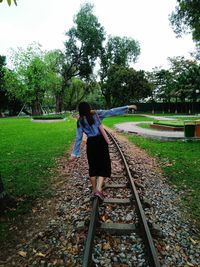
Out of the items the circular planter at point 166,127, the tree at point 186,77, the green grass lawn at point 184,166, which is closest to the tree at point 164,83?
the tree at point 186,77

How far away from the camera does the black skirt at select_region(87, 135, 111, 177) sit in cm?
461

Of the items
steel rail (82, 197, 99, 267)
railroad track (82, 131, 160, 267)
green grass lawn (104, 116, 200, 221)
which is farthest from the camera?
green grass lawn (104, 116, 200, 221)

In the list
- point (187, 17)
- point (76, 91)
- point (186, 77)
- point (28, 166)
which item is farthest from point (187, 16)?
point (76, 91)

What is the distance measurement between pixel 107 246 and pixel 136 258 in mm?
430

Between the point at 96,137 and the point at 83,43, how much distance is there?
4369 centimetres

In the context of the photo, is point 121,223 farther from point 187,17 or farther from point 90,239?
point 187,17

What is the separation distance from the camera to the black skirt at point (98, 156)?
15.1 feet

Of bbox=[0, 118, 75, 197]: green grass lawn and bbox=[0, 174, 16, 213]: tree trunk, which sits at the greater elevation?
bbox=[0, 174, 16, 213]: tree trunk

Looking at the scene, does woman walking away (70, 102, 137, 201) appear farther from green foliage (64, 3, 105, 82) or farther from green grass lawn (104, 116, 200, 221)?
green foliage (64, 3, 105, 82)

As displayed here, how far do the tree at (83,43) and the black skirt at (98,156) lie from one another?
4298cm

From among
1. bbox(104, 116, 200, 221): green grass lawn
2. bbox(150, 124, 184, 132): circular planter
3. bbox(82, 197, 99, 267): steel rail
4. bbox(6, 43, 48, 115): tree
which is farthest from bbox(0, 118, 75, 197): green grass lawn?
bbox(6, 43, 48, 115): tree

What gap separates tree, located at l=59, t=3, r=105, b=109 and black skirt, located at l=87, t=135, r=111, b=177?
43.0 metres

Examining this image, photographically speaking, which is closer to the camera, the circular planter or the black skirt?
the black skirt

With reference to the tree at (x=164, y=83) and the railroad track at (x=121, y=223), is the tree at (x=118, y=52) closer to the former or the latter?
the tree at (x=164, y=83)
